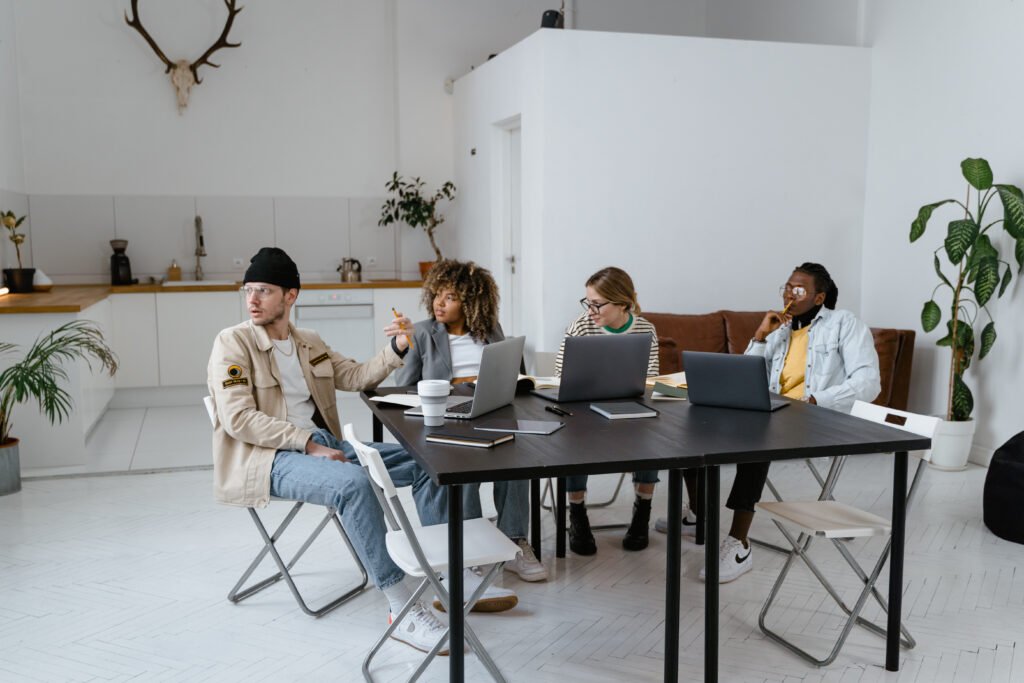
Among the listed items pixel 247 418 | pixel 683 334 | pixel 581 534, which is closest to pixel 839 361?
pixel 581 534

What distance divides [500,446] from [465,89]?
5.72 meters

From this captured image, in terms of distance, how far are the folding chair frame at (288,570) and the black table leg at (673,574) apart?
3.75 ft

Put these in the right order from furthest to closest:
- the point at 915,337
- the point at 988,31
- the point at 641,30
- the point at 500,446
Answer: the point at 641,30
the point at 915,337
the point at 988,31
the point at 500,446

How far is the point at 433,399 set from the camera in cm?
288

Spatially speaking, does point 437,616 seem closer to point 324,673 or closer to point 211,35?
point 324,673

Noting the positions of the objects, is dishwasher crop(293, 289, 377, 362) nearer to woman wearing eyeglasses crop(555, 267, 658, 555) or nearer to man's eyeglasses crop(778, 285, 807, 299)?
woman wearing eyeglasses crop(555, 267, 658, 555)

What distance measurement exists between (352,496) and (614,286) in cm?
158

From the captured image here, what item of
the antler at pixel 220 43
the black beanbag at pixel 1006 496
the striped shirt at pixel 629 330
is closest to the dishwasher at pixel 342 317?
the antler at pixel 220 43

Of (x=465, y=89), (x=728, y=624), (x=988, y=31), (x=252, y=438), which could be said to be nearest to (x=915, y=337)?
(x=988, y=31)

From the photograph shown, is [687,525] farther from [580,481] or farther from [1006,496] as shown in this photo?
[1006,496]

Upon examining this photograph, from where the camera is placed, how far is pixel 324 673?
2.90m

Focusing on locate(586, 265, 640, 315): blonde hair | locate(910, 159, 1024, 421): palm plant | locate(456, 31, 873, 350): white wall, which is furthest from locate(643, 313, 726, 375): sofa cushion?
locate(586, 265, 640, 315): blonde hair

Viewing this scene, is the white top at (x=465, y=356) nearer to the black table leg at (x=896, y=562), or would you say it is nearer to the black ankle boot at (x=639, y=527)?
the black ankle boot at (x=639, y=527)

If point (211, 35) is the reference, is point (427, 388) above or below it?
below
